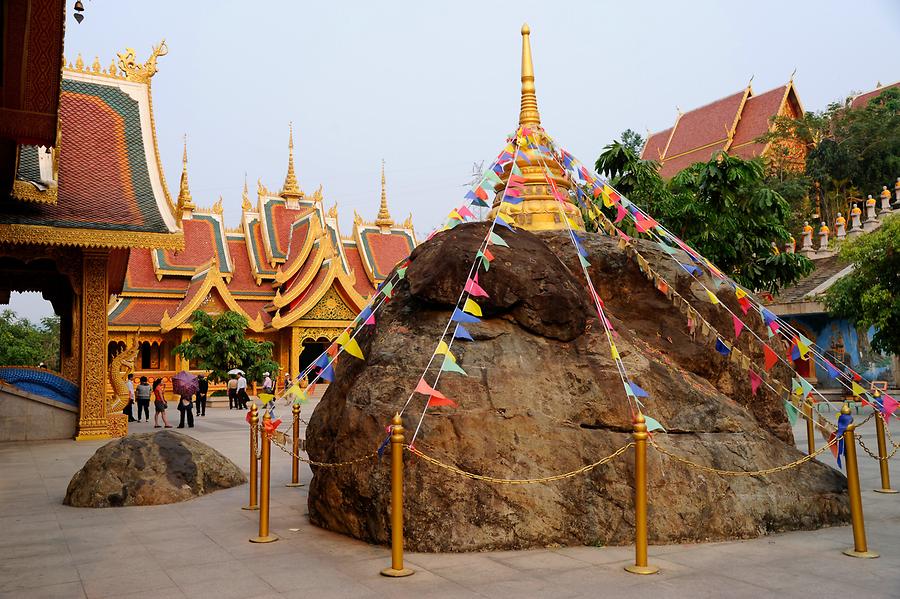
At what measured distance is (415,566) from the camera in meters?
5.45

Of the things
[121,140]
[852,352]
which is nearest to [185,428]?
[121,140]

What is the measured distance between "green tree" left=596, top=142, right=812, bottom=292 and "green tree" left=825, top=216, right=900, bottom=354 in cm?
132

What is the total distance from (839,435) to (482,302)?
3.37 m

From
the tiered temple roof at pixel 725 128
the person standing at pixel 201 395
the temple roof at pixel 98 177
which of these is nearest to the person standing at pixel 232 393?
the person standing at pixel 201 395

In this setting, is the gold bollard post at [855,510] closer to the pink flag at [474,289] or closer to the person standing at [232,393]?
the pink flag at [474,289]

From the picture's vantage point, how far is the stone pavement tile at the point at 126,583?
16.5ft

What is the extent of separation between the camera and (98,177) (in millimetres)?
16734

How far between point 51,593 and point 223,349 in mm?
24329

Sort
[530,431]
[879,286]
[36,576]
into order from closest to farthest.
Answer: [36,576] → [530,431] → [879,286]

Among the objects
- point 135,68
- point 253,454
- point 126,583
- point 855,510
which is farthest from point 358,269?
point 855,510

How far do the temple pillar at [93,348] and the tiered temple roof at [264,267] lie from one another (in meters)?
15.5

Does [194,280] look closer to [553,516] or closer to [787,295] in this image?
[787,295]

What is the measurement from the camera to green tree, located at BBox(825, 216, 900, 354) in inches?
694

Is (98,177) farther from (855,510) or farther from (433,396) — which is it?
(855,510)
